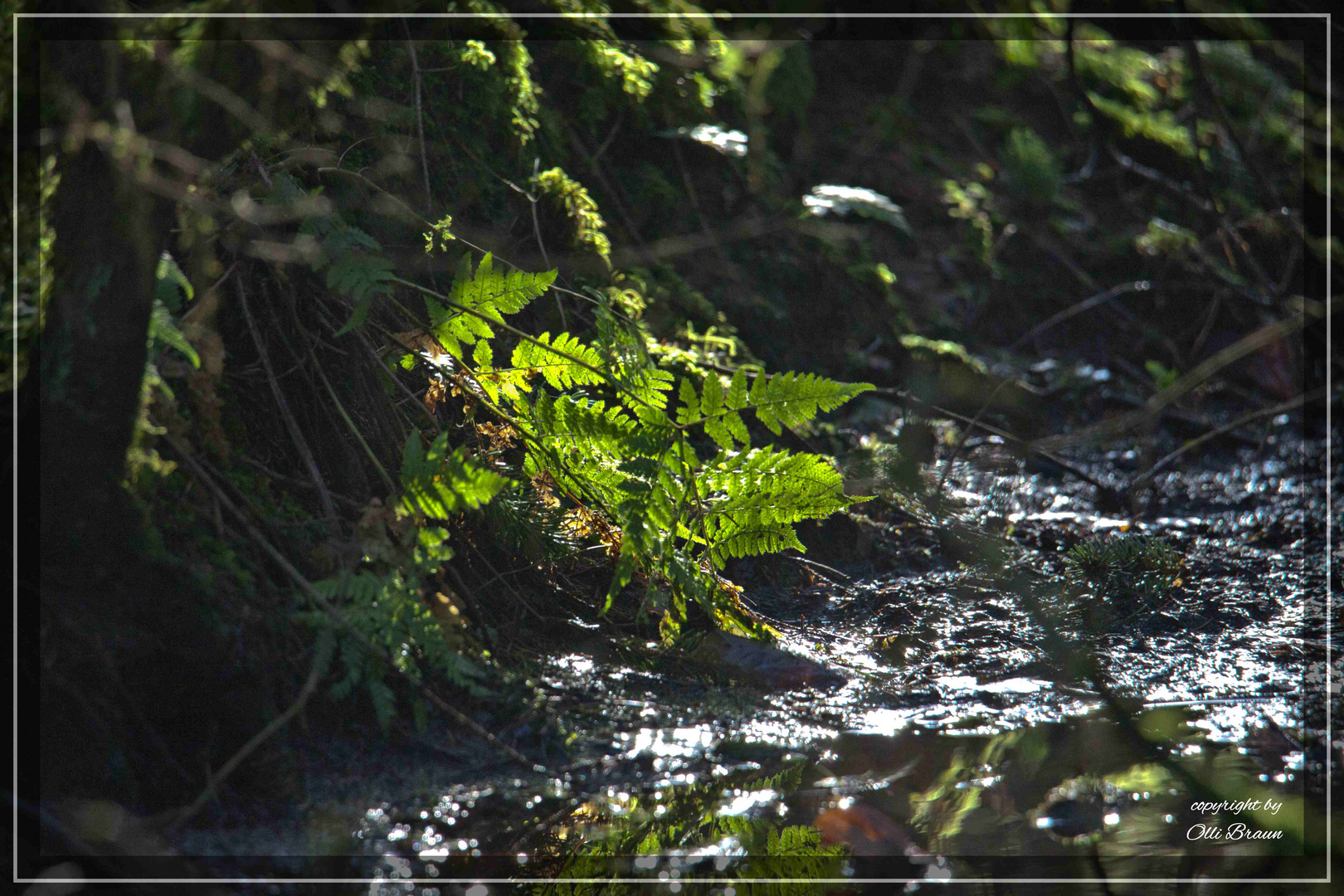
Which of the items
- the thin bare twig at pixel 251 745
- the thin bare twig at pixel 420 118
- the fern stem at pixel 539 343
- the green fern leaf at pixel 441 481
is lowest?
the thin bare twig at pixel 251 745

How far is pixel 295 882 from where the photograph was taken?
6.08 ft

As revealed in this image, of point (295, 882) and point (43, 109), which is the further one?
point (43, 109)

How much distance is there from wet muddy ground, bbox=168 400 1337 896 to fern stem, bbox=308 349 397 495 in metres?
0.67

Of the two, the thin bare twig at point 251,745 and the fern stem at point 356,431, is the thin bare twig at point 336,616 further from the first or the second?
the fern stem at point 356,431

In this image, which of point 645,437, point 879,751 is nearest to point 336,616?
point 645,437

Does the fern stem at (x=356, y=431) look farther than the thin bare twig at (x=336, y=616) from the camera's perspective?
Yes

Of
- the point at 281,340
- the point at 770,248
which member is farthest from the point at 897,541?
the point at 281,340

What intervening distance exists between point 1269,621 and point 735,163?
11.3ft

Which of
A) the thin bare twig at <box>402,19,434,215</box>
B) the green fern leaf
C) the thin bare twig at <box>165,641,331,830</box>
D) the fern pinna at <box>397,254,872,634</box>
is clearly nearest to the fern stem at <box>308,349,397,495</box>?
the green fern leaf

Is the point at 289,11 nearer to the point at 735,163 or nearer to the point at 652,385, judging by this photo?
the point at 652,385

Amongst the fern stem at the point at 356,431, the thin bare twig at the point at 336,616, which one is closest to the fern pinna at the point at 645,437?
the fern stem at the point at 356,431

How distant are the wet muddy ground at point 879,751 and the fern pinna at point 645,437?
316 mm

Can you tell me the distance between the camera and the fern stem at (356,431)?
2.68 m

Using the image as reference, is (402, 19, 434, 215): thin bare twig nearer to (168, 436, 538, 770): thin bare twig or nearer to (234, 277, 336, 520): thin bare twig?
(234, 277, 336, 520): thin bare twig
